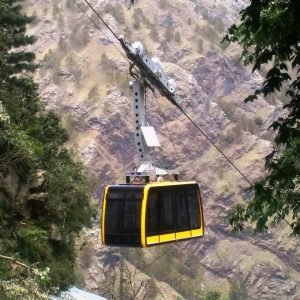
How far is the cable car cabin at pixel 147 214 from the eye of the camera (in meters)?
10.3

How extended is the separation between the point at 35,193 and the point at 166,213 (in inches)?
242

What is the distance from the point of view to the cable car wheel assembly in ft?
33.7

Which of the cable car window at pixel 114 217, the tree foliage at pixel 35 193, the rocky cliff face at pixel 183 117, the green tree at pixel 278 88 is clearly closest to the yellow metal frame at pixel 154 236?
the cable car window at pixel 114 217

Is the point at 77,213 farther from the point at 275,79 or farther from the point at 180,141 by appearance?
the point at 180,141

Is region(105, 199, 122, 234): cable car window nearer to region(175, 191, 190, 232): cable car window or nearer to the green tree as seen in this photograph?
region(175, 191, 190, 232): cable car window

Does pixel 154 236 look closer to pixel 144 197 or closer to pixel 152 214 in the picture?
pixel 152 214

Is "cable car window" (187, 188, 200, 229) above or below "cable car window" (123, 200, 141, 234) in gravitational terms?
below

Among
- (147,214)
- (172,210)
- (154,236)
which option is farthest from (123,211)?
(172,210)

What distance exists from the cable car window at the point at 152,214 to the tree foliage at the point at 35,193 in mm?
2262

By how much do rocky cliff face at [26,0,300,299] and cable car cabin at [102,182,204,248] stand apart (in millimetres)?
54348

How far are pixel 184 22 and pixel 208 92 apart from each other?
63.1 feet

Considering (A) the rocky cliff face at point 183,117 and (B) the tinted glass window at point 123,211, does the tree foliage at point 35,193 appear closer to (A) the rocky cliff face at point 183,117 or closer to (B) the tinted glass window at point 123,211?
(B) the tinted glass window at point 123,211

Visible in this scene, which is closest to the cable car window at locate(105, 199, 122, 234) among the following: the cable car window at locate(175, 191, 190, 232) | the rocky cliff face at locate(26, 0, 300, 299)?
the cable car window at locate(175, 191, 190, 232)

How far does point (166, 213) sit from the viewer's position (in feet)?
35.2
